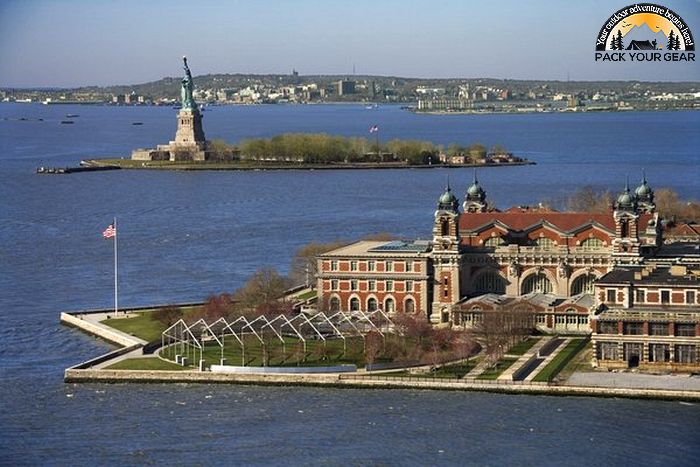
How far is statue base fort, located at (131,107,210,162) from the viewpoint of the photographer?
100438 mm

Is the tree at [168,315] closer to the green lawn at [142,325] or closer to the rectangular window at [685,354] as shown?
the green lawn at [142,325]

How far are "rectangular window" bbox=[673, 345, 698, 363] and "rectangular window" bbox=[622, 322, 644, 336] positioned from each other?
840 millimetres

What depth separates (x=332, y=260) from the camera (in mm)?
40344

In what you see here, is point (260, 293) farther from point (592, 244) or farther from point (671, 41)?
point (671, 41)

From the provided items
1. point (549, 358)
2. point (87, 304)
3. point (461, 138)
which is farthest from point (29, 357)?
point (461, 138)

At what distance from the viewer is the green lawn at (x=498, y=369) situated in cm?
3281

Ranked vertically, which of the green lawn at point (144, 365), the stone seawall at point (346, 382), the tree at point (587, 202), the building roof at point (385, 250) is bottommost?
the stone seawall at point (346, 382)

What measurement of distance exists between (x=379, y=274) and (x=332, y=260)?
126 cm

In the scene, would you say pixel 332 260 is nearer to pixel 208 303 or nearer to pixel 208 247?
pixel 208 303

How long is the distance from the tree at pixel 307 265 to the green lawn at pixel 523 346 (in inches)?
336

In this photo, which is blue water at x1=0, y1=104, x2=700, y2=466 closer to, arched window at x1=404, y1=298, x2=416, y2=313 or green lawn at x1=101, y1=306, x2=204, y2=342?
green lawn at x1=101, y1=306, x2=204, y2=342

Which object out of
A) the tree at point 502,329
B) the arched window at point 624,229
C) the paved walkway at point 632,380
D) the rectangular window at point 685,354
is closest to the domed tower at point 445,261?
the tree at point 502,329

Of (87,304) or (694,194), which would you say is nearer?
(87,304)

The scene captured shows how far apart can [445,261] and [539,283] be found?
241 centimetres
